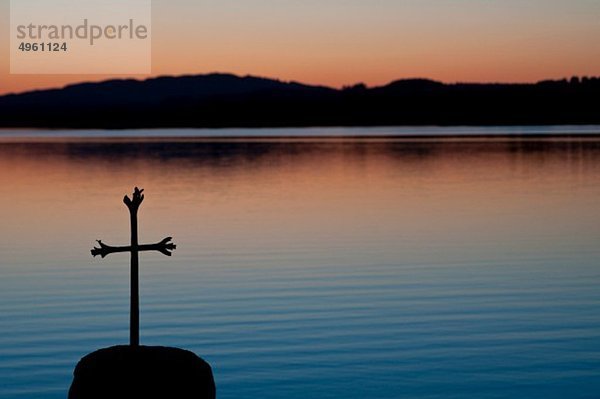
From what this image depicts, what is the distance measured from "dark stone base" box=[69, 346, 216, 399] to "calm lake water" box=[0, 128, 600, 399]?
4845mm

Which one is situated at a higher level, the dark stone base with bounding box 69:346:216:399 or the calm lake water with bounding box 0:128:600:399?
the dark stone base with bounding box 69:346:216:399

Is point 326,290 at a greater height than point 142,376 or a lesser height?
lesser

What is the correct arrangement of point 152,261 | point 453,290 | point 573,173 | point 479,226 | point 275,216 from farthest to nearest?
point 573,173 < point 275,216 < point 479,226 < point 152,261 < point 453,290

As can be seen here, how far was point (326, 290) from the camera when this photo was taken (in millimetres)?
21453

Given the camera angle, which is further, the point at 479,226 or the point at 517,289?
the point at 479,226

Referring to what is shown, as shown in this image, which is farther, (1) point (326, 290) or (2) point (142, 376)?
(1) point (326, 290)

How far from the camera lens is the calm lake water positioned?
577 inches

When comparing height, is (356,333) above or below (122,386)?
below

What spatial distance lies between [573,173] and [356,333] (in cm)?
4435

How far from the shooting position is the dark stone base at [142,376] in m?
8.70

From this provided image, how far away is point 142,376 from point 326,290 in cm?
1282

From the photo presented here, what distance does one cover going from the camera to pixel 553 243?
29.4 metres

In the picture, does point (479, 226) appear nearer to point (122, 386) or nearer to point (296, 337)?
point (296, 337)

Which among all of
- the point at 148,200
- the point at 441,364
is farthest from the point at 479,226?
the point at 441,364
